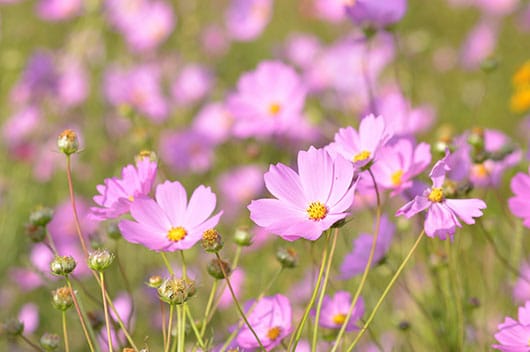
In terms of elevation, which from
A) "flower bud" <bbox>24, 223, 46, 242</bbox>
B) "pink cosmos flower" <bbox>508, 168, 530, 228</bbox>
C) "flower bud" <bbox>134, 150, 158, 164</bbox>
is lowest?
"pink cosmos flower" <bbox>508, 168, 530, 228</bbox>

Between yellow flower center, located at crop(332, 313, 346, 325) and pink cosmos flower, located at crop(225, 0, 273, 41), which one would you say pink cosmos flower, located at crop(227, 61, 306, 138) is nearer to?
yellow flower center, located at crop(332, 313, 346, 325)

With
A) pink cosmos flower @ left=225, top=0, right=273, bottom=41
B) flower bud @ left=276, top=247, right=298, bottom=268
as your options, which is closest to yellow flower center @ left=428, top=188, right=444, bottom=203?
flower bud @ left=276, top=247, right=298, bottom=268

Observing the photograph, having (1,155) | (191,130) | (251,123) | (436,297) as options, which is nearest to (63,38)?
(1,155)

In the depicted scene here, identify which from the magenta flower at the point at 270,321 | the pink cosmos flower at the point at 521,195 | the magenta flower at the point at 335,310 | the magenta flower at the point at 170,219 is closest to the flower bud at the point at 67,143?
the magenta flower at the point at 170,219

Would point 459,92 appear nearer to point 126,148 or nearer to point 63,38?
point 126,148

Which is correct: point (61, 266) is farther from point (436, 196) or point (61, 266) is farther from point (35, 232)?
point (436, 196)

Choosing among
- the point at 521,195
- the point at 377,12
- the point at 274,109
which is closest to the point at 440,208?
the point at 521,195

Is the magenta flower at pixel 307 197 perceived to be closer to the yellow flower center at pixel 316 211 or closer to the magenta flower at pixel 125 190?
the yellow flower center at pixel 316 211
